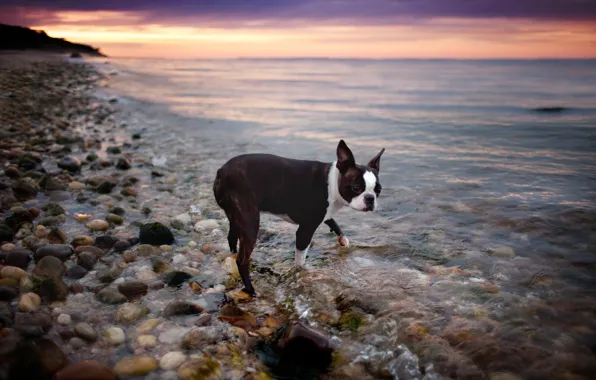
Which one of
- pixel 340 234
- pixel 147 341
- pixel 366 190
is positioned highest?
pixel 366 190

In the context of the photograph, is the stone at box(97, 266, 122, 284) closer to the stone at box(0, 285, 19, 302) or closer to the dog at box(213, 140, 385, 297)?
the stone at box(0, 285, 19, 302)

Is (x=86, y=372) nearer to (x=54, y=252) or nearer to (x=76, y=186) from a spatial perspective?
(x=54, y=252)

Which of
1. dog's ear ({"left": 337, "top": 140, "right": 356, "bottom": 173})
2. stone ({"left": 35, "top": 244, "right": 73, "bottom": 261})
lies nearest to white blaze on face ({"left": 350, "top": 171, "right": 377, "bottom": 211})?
dog's ear ({"left": 337, "top": 140, "right": 356, "bottom": 173})

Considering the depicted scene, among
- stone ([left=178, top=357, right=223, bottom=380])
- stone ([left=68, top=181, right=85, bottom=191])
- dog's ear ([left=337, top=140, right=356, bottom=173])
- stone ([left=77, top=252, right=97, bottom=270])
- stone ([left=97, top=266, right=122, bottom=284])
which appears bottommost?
stone ([left=178, top=357, right=223, bottom=380])

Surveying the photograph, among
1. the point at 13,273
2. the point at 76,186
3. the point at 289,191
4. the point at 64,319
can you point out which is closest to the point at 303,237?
the point at 289,191

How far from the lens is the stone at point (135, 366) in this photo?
11.5ft

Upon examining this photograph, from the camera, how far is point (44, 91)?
24266mm

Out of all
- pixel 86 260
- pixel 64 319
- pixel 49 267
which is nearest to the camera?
pixel 64 319

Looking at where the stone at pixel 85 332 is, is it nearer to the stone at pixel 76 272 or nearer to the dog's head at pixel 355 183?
the stone at pixel 76 272

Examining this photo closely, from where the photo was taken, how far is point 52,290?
453 cm

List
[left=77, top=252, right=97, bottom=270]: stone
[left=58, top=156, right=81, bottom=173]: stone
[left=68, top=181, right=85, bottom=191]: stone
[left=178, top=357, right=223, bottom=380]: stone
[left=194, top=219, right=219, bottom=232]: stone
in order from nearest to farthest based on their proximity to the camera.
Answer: [left=178, top=357, right=223, bottom=380]: stone → [left=77, top=252, right=97, bottom=270]: stone → [left=194, top=219, right=219, bottom=232]: stone → [left=68, top=181, right=85, bottom=191]: stone → [left=58, top=156, right=81, bottom=173]: stone

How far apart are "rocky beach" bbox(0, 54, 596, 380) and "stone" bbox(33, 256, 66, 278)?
21mm

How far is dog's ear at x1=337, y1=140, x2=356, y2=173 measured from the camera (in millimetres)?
5141

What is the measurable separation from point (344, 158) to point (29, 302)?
12.1 ft
